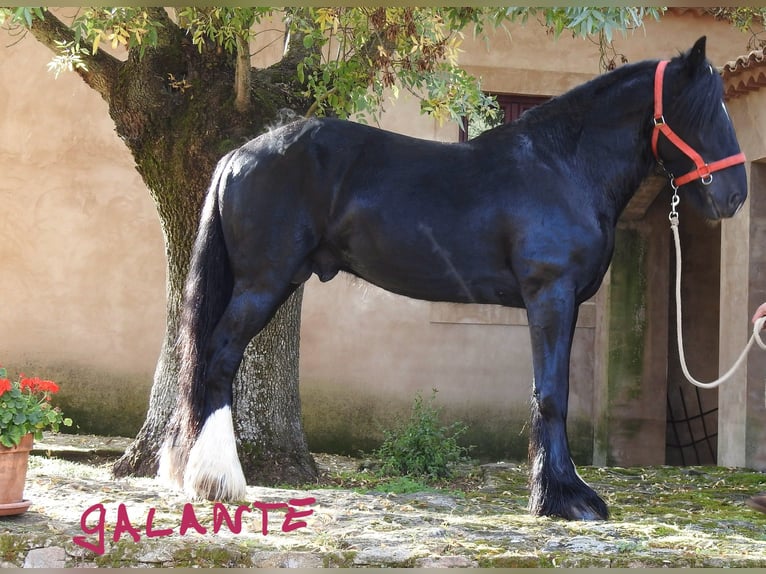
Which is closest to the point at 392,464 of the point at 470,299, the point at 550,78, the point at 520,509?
the point at 520,509

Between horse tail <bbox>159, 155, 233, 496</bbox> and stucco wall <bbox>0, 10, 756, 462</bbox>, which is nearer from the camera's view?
horse tail <bbox>159, 155, 233, 496</bbox>

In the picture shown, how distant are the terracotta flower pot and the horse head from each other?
3279mm

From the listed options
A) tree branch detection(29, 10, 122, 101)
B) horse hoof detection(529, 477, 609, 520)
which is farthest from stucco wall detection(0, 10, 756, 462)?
horse hoof detection(529, 477, 609, 520)

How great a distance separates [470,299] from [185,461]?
1.56m

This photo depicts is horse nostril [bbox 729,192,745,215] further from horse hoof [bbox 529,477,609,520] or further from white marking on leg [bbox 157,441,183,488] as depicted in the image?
white marking on leg [bbox 157,441,183,488]

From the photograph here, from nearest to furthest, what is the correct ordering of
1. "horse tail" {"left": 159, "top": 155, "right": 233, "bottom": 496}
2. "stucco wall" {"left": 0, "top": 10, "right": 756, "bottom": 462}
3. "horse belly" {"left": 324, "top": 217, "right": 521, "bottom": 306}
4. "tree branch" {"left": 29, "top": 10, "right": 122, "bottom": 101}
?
1. "horse belly" {"left": 324, "top": 217, "right": 521, "bottom": 306}
2. "horse tail" {"left": 159, "top": 155, "right": 233, "bottom": 496}
3. "tree branch" {"left": 29, "top": 10, "right": 122, "bottom": 101}
4. "stucco wall" {"left": 0, "top": 10, "right": 756, "bottom": 462}

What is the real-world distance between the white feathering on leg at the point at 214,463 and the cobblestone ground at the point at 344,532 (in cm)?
11

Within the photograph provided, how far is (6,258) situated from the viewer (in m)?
10.0

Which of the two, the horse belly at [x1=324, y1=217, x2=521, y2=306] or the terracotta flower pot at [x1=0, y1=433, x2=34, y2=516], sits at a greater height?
the horse belly at [x1=324, y1=217, x2=521, y2=306]

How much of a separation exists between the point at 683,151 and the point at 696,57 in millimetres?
417

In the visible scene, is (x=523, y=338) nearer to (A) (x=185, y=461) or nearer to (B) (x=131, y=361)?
(B) (x=131, y=361)

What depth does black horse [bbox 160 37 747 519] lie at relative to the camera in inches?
169

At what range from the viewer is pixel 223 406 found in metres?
→ 4.48

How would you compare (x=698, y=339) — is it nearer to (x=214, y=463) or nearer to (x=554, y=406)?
(x=554, y=406)
